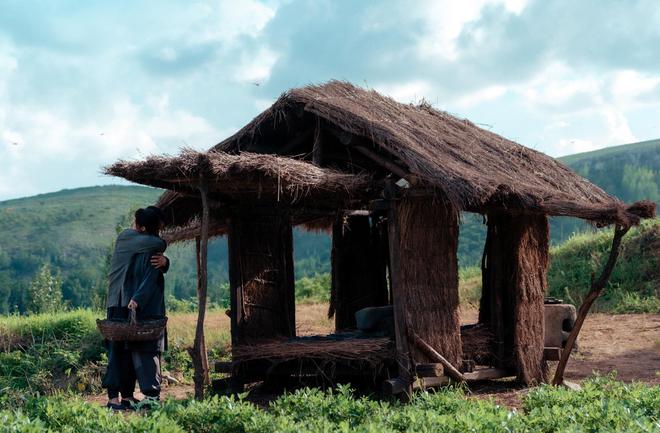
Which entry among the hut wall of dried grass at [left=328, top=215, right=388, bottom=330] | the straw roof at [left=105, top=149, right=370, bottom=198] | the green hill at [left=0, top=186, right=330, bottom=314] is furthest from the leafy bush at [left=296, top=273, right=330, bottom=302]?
the green hill at [left=0, top=186, right=330, bottom=314]

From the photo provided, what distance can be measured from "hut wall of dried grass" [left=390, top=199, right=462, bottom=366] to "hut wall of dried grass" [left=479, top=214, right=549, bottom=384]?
3.17 feet

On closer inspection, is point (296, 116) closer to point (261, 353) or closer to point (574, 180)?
point (261, 353)

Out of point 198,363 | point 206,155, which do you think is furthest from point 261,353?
point 206,155

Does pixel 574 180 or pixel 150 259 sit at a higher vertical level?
pixel 574 180

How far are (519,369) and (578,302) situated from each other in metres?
7.57

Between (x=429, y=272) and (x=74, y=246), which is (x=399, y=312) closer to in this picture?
(x=429, y=272)

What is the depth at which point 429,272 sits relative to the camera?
8562 mm

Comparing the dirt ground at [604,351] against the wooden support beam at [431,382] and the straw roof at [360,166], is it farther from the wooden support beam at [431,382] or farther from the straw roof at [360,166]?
the straw roof at [360,166]

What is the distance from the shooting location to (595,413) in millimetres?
5824

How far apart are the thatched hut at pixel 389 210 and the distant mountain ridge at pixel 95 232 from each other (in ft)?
169

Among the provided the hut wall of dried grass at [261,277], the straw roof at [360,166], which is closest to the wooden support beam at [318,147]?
the straw roof at [360,166]

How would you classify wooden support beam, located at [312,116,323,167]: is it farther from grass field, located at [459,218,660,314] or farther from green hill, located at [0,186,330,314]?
green hill, located at [0,186,330,314]

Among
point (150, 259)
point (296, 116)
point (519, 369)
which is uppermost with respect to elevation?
point (296, 116)

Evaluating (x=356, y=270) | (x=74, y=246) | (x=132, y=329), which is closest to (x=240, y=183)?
(x=132, y=329)
